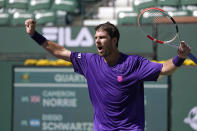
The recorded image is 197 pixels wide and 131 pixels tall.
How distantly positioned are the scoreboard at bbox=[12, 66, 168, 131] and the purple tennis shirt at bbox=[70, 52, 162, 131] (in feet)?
13.7

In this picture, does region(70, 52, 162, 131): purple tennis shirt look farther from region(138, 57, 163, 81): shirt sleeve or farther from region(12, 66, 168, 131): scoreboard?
region(12, 66, 168, 131): scoreboard

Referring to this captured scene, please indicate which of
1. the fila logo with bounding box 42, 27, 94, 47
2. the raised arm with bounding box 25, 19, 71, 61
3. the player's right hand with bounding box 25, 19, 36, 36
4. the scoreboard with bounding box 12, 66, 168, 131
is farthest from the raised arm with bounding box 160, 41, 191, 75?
the fila logo with bounding box 42, 27, 94, 47

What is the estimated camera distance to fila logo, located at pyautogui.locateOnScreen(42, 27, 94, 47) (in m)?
9.51

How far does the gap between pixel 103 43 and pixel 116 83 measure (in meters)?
0.48

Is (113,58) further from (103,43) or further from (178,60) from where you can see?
(178,60)

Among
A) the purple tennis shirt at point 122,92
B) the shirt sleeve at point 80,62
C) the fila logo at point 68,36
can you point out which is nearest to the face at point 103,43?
the purple tennis shirt at point 122,92

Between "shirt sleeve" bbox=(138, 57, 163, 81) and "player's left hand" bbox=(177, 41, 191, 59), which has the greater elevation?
"player's left hand" bbox=(177, 41, 191, 59)

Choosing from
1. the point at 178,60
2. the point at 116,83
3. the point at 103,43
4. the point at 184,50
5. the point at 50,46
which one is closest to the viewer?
the point at 184,50

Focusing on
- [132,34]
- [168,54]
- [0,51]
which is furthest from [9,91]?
[168,54]

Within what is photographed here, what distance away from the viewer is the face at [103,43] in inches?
188

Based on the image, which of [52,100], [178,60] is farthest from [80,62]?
[52,100]

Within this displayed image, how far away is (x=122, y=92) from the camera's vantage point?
15.9 feet

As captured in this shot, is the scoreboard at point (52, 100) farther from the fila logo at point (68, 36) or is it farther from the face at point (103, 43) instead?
the face at point (103, 43)

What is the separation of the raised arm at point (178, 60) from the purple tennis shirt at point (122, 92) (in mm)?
106
